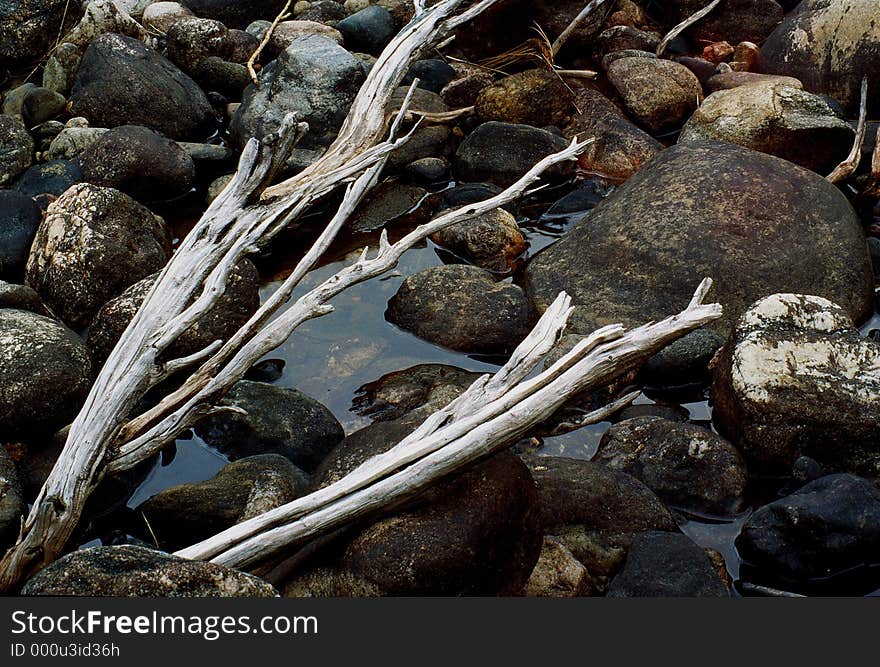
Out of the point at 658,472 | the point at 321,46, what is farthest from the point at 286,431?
the point at 321,46

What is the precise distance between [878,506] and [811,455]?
64cm

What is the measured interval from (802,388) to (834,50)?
15.6 ft

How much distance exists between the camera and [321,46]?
7.82 m

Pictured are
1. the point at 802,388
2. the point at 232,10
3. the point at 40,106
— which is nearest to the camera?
the point at 802,388

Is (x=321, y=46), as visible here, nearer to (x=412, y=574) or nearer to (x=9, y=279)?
(x=9, y=279)

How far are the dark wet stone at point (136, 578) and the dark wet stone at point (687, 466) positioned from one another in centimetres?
207

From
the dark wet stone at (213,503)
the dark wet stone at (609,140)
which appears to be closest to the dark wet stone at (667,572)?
the dark wet stone at (213,503)

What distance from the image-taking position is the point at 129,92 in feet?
25.1

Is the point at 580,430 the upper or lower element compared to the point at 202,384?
lower

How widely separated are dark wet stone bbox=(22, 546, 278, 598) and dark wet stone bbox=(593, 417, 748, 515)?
6.78 ft

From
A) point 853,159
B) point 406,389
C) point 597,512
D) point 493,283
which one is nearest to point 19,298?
point 406,389

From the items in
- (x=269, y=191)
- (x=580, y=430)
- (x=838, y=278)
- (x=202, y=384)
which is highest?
(x=269, y=191)

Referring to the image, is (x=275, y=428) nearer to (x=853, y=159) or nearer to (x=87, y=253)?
(x=87, y=253)

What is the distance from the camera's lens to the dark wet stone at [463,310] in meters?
5.68
